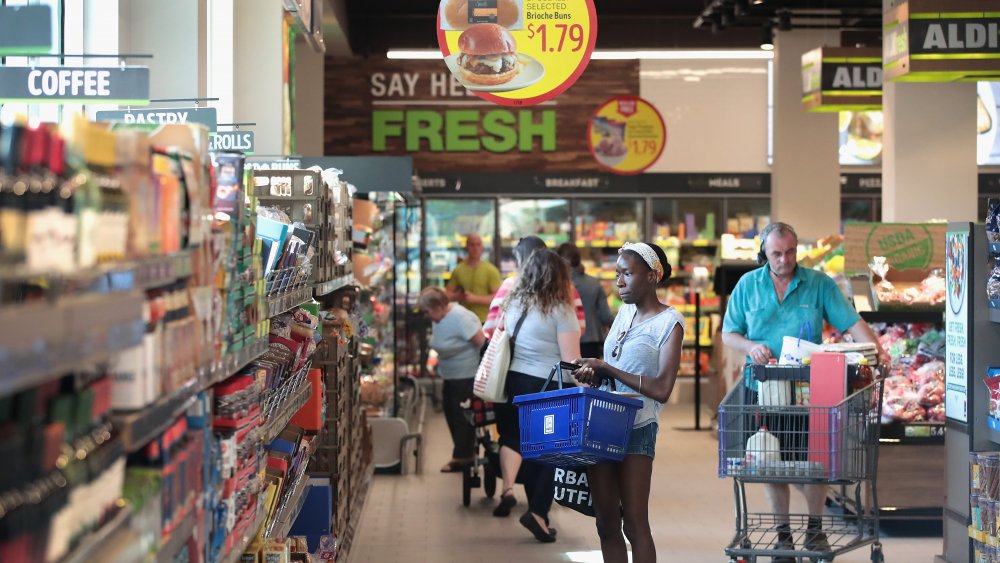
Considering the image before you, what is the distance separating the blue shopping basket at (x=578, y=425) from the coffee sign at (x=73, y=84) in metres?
1.65

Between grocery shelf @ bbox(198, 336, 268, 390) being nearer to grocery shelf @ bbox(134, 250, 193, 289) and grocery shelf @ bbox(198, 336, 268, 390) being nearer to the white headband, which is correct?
grocery shelf @ bbox(134, 250, 193, 289)

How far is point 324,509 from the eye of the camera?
5.04 m

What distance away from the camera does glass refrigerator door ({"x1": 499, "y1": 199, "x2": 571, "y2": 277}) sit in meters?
14.0

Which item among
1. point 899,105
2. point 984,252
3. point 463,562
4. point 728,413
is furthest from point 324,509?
point 899,105

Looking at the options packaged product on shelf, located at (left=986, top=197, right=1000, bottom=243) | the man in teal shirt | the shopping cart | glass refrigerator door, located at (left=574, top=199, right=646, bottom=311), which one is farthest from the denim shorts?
glass refrigerator door, located at (left=574, top=199, right=646, bottom=311)

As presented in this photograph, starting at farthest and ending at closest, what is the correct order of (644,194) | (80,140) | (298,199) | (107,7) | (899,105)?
(644,194)
(899,105)
(107,7)
(298,199)
(80,140)

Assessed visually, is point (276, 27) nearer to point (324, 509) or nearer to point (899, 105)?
point (324, 509)

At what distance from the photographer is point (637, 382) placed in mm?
4250

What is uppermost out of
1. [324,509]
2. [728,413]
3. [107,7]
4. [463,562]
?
A: [107,7]

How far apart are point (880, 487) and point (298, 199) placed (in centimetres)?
359

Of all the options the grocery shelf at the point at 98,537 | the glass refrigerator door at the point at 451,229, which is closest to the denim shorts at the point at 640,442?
the grocery shelf at the point at 98,537

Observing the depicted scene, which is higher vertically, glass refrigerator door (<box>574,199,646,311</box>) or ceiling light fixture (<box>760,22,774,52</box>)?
ceiling light fixture (<box>760,22,774,52</box>)

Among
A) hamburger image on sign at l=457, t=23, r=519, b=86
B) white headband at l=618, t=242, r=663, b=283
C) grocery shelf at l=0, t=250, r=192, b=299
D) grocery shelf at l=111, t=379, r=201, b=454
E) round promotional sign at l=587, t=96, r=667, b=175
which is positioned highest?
round promotional sign at l=587, t=96, r=667, b=175

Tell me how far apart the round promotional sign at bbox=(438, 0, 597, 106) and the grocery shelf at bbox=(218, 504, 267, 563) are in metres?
3.01
